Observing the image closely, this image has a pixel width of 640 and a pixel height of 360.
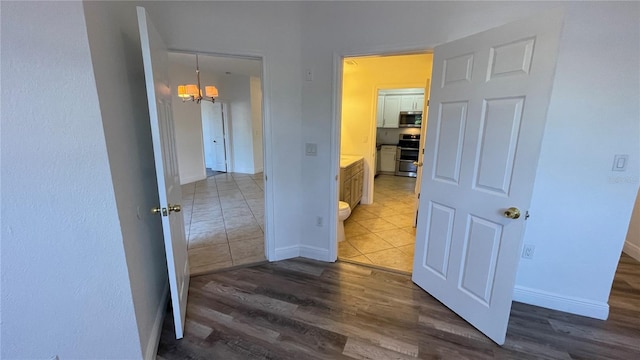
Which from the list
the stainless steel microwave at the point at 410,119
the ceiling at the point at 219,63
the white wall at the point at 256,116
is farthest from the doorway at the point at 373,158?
the white wall at the point at 256,116

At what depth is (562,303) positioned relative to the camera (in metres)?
2.01

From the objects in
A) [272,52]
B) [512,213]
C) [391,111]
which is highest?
[272,52]

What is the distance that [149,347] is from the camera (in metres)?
1.52

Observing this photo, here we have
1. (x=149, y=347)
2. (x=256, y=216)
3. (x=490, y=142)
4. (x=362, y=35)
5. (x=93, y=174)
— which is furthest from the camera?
(x=256, y=216)

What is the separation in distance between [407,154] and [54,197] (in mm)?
6818

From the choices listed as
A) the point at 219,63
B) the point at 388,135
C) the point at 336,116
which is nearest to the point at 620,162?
the point at 336,116

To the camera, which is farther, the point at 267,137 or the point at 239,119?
the point at 239,119

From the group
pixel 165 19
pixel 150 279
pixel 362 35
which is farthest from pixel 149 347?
pixel 362 35

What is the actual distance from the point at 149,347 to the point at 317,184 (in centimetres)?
166

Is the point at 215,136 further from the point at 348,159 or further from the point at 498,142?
the point at 498,142

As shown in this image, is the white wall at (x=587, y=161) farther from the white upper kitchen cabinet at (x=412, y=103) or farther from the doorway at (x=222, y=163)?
the white upper kitchen cabinet at (x=412, y=103)

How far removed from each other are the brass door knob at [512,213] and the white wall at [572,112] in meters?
0.60

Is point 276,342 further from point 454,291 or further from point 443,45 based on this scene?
point 443,45

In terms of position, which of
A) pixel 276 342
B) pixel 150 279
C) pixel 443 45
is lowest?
pixel 276 342
